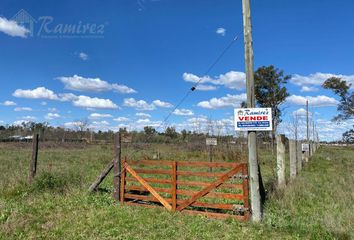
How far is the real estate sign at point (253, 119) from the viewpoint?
7000 mm

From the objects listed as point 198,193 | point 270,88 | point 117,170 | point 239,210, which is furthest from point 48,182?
point 270,88

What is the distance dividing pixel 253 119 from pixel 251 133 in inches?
12.6

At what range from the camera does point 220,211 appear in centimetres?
779

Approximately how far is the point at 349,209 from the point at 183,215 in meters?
3.86

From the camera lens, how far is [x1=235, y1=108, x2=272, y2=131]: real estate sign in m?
7.00

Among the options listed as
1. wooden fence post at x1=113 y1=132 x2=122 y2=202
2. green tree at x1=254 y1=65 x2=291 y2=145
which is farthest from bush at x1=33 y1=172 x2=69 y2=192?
green tree at x1=254 y1=65 x2=291 y2=145

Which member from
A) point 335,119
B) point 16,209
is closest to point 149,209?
point 16,209

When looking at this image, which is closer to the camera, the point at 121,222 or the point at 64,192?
the point at 121,222

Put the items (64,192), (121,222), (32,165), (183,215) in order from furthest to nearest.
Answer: (32,165), (64,192), (183,215), (121,222)

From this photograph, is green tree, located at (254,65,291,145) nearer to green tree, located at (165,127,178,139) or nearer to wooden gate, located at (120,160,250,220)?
green tree, located at (165,127,178,139)

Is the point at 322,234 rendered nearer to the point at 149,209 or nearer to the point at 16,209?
the point at 149,209

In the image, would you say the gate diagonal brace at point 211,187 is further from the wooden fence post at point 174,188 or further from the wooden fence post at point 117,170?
the wooden fence post at point 117,170

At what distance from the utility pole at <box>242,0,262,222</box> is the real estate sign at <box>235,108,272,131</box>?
17 centimetres

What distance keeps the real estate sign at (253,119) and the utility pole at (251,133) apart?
0.17 metres
